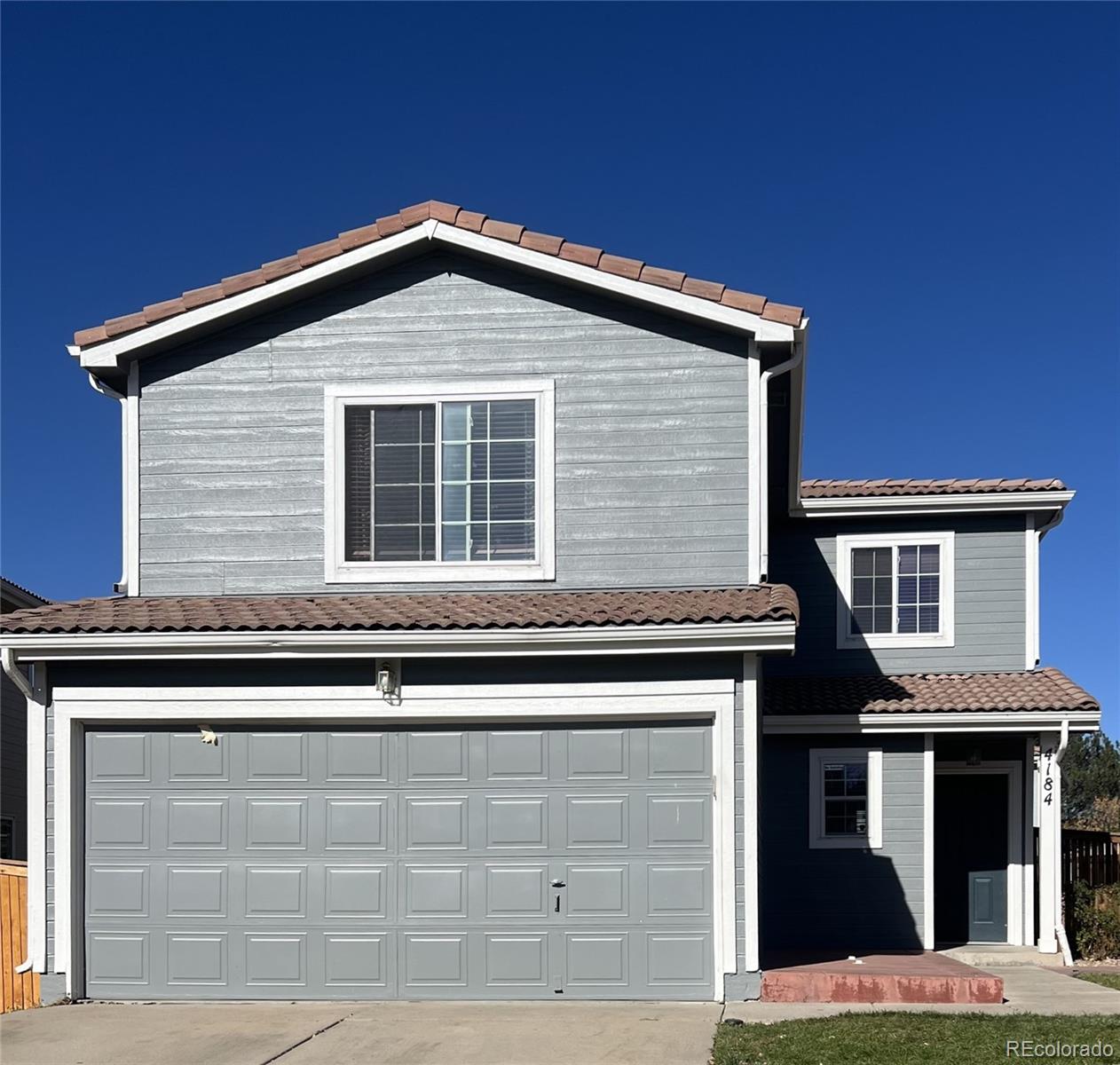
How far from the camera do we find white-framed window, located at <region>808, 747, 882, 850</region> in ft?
51.9

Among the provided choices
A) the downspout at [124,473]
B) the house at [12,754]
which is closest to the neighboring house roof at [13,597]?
the house at [12,754]

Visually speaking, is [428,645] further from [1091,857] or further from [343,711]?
[1091,857]

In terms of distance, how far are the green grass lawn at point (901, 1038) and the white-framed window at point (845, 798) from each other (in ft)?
16.5

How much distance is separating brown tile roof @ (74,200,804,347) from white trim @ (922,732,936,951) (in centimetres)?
635

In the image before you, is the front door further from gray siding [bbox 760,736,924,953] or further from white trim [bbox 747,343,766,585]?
white trim [bbox 747,343,766,585]

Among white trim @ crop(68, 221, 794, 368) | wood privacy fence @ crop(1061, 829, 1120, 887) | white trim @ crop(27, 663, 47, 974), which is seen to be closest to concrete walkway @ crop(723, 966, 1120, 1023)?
wood privacy fence @ crop(1061, 829, 1120, 887)

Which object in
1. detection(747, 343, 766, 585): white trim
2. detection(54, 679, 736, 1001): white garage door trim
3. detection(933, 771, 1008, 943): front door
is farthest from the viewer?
detection(933, 771, 1008, 943): front door

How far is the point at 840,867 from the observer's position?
15758 millimetres

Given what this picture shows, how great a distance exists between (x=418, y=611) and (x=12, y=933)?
4676mm

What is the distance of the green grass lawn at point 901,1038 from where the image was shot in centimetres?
904

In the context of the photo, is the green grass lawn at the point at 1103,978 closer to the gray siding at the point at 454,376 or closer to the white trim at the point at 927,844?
the white trim at the point at 927,844

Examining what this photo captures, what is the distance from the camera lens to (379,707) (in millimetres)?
11742

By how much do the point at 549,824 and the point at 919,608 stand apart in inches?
297

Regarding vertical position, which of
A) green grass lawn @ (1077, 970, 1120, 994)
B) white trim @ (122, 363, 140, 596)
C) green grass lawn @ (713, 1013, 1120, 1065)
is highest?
white trim @ (122, 363, 140, 596)
